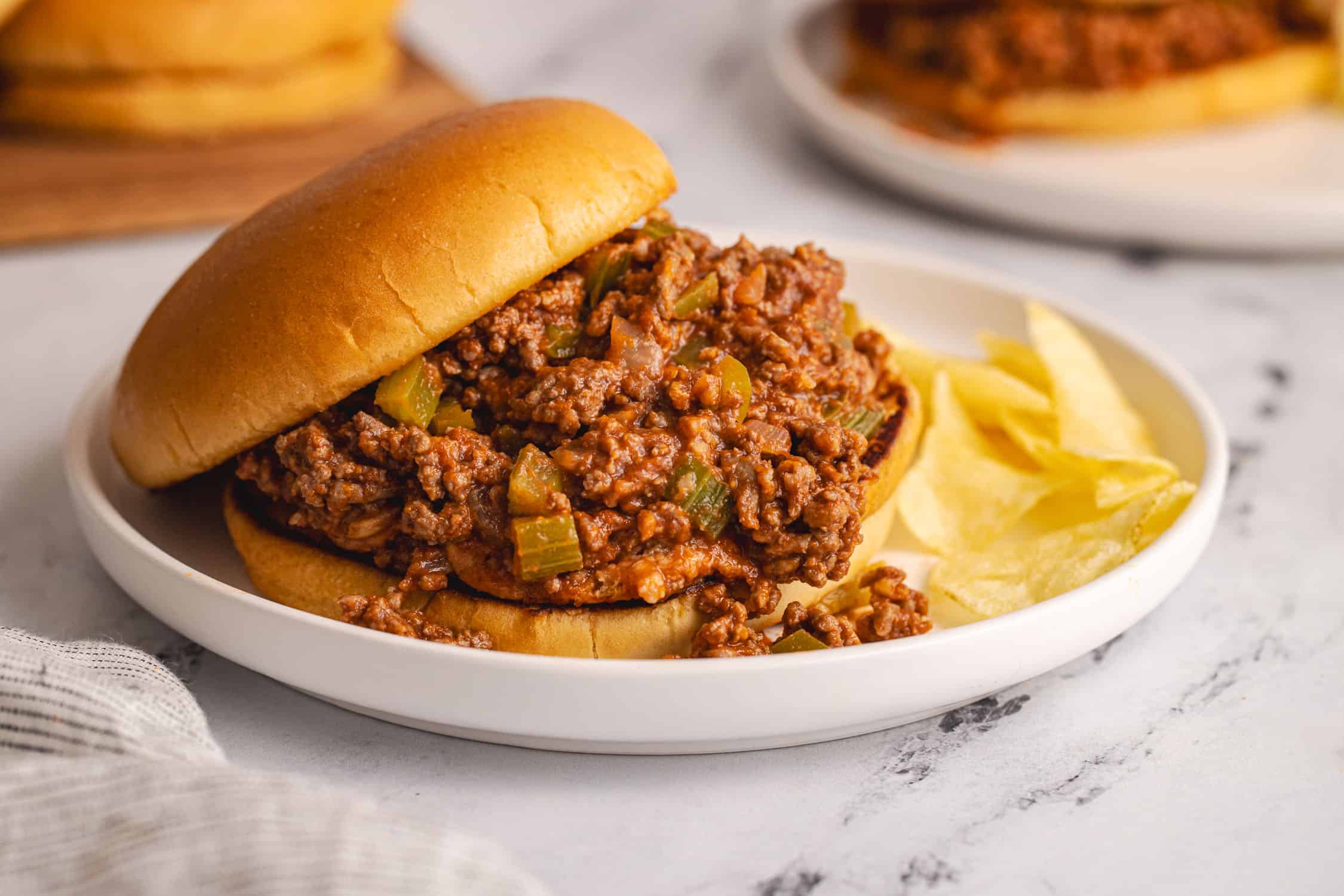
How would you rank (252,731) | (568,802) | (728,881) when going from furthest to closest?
1. (252,731)
2. (568,802)
3. (728,881)

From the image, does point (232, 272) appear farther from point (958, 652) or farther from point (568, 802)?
point (958, 652)

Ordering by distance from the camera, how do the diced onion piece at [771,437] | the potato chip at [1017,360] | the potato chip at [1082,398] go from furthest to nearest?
the potato chip at [1017,360] < the potato chip at [1082,398] < the diced onion piece at [771,437]


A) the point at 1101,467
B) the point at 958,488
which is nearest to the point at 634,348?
the point at 958,488

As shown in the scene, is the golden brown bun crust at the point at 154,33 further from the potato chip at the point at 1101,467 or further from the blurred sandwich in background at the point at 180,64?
the potato chip at the point at 1101,467

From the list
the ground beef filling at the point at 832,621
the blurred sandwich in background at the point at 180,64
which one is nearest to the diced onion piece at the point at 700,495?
the ground beef filling at the point at 832,621

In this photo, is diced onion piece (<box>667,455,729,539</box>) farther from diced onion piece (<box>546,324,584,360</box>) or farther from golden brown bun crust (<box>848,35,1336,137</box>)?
golden brown bun crust (<box>848,35,1336,137</box>)

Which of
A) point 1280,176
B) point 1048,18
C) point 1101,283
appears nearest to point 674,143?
point 1048,18

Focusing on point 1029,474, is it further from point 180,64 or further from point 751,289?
point 180,64

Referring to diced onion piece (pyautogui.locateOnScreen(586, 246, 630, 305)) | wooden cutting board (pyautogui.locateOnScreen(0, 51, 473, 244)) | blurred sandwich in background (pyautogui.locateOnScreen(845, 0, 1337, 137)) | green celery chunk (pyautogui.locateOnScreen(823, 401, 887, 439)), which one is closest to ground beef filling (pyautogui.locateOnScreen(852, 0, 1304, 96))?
blurred sandwich in background (pyautogui.locateOnScreen(845, 0, 1337, 137))
